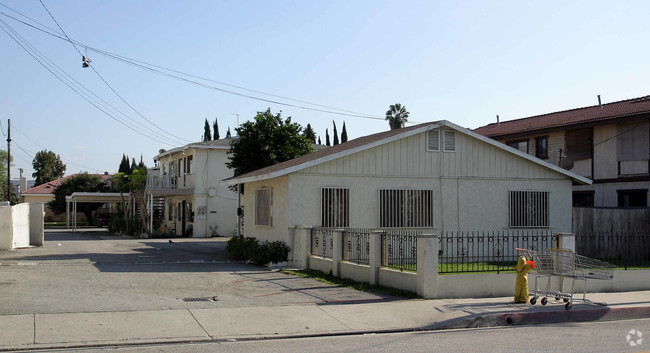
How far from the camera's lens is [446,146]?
2028cm

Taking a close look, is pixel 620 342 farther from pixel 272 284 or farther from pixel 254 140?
pixel 254 140

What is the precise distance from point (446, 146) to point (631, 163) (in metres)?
10.3

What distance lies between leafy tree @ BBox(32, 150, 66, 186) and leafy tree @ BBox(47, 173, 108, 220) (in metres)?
23.5

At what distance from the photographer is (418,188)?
20.0 metres

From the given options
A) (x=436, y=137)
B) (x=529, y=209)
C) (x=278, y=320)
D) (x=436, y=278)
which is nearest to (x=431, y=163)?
(x=436, y=137)

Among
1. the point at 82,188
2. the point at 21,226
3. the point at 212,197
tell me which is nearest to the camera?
the point at 21,226

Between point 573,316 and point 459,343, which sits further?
point 573,316

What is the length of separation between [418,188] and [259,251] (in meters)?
5.43

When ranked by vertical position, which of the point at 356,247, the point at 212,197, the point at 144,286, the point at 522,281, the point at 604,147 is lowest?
the point at 144,286

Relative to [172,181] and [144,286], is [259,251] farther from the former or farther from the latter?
[172,181]


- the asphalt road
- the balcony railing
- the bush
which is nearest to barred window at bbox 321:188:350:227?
the bush

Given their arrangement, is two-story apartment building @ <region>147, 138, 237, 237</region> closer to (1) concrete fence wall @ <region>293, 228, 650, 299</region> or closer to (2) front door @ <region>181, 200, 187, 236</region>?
(2) front door @ <region>181, 200, 187, 236</region>

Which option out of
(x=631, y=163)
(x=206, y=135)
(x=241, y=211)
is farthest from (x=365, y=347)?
(x=206, y=135)

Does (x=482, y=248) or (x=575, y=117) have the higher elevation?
(x=575, y=117)
